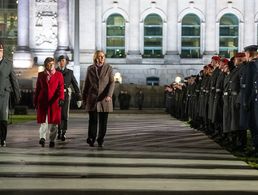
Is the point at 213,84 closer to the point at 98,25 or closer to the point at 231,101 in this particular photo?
the point at 231,101

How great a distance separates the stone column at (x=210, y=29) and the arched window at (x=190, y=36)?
83 centimetres

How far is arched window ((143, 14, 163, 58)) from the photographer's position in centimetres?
7131

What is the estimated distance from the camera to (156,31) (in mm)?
71688

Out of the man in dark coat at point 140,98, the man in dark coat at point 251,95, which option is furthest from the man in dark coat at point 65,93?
the man in dark coat at point 140,98

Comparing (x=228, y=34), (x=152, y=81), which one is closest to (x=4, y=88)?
(x=152, y=81)

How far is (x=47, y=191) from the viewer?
10234mm

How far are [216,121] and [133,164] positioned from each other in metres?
6.66

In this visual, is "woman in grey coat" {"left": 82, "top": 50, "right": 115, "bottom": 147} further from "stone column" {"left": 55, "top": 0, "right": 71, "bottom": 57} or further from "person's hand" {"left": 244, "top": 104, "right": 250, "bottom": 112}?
"stone column" {"left": 55, "top": 0, "right": 71, "bottom": 57}

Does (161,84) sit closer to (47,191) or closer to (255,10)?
(255,10)

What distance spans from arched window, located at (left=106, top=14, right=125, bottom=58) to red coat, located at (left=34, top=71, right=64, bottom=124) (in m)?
53.2

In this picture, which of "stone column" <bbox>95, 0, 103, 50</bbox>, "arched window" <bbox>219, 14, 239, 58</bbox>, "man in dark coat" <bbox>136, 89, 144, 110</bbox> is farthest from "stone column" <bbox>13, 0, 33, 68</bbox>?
"arched window" <bbox>219, 14, 239, 58</bbox>

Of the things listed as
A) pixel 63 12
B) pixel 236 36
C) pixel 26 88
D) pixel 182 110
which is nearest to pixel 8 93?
pixel 182 110

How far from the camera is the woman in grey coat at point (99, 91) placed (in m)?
17.0

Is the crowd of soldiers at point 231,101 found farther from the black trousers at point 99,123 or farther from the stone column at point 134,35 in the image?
the stone column at point 134,35
